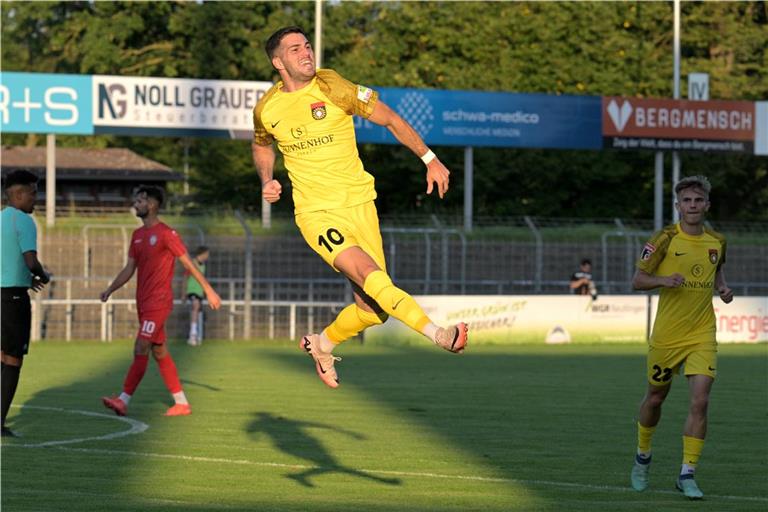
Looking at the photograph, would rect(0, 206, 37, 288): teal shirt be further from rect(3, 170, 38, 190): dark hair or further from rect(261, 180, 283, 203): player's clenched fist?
rect(261, 180, 283, 203): player's clenched fist

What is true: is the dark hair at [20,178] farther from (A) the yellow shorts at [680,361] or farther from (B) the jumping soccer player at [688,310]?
(A) the yellow shorts at [680,361]

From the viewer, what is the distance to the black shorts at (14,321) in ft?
44.4

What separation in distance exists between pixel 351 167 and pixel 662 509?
3032 mm

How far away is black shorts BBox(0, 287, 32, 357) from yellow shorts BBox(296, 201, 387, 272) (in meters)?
4.58

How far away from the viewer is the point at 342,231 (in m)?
9.64

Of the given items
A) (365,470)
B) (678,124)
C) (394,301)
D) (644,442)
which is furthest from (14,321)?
(678,124)

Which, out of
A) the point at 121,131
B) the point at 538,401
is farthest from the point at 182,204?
the point at 538,401

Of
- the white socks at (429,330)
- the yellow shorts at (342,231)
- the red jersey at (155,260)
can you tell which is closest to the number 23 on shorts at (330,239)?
the yellow shorts at (342,231)

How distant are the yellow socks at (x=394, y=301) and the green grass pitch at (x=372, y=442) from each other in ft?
5.22

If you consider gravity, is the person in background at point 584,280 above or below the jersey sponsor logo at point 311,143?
below

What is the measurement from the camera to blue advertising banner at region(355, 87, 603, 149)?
37.5 metres

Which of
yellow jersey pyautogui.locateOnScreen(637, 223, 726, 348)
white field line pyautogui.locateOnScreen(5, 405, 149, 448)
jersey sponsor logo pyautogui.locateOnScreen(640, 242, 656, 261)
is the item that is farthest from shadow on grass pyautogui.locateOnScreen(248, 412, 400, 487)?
jersey sponsor logo pyautogui.locateOnScreen(640, 242, 656, 261)

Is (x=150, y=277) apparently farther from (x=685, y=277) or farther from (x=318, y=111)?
(x=685, y=277)

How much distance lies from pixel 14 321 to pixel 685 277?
5968 millimetres
